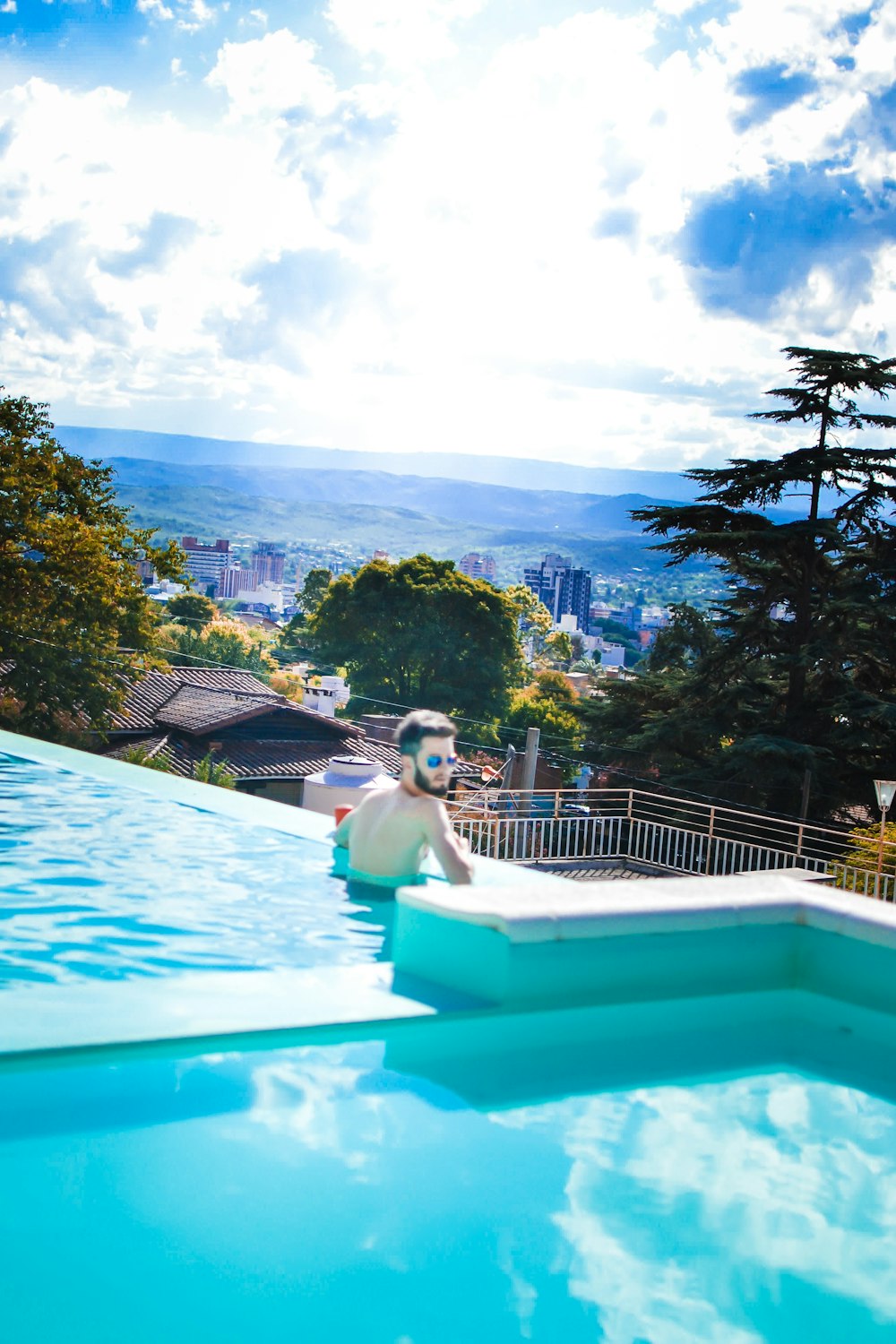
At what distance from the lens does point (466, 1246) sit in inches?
88.3

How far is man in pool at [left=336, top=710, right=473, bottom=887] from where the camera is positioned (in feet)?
13.7

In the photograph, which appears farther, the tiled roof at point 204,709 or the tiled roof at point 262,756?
the tiled roof at point 204,709

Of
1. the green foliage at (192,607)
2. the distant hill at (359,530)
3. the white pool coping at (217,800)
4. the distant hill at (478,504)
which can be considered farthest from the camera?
the distant hill at (478,504)

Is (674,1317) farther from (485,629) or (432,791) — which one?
(485,629)

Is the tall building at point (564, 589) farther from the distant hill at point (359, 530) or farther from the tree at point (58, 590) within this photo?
the tree at point (58, 590)

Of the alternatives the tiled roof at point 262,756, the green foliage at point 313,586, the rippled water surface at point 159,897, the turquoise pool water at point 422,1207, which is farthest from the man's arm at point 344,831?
the green foliage at point 313,586

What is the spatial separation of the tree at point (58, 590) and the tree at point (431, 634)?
79.0 ft

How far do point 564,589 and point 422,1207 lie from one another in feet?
462

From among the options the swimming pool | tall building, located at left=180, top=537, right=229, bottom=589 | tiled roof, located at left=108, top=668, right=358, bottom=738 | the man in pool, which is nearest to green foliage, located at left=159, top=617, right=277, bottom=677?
tiled roof, located at left=108, top=668, right=358, bottom=738

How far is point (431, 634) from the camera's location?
45719 millimetres

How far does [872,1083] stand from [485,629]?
43228mm

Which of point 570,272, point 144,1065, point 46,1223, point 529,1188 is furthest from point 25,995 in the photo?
point 570,272

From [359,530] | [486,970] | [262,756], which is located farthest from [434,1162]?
[359,530]

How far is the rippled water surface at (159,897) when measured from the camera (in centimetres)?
395
